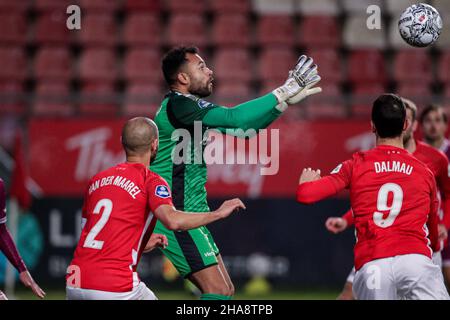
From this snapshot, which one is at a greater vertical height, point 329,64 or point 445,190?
point 329,64

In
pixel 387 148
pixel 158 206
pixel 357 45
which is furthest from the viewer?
pixel 357 45

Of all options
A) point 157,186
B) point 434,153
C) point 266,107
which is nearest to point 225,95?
point 434,153

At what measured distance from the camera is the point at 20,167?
1044 cm

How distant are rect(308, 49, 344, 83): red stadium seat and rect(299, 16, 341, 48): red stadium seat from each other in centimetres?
17

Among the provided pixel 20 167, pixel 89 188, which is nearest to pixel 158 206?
pixel 89 188

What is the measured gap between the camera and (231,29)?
45.0 feet

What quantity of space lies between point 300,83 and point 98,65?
752 centimetres

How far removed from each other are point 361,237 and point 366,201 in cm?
23

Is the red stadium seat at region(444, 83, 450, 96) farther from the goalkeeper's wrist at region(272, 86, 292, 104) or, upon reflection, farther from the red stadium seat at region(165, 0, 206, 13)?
the goalkeeper's wrist at region(272, 86, 292, 104)

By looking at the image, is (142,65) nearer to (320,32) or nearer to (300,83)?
(320,32)

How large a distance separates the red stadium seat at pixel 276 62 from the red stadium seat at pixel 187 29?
0.95m

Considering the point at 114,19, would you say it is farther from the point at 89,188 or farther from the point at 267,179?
the point at 89,188

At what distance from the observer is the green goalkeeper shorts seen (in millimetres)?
6262

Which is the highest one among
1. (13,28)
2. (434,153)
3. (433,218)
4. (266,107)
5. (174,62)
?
(13,28)
